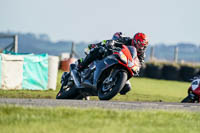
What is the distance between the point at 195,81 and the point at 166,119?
574 centimetres

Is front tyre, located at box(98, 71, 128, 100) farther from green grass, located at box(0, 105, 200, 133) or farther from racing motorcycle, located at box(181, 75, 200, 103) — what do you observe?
racing motorcycle, located at box(181, 75, 200, 103)

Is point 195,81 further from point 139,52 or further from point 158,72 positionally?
point 158,72

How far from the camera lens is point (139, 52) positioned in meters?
10.1

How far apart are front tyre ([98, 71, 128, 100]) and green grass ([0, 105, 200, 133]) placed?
2019 mm

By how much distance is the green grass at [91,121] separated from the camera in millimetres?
5395

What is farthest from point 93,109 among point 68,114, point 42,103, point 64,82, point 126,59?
point 64,82

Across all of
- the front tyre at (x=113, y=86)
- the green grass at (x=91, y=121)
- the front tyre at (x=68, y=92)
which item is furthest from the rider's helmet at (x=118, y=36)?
the green grass at (x=91, y=121)

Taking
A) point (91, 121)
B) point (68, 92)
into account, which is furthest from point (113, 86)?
point (91, 121)

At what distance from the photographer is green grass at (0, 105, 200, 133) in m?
5.39

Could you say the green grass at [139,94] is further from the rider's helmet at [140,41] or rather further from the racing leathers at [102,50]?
the rider's helmet at [140,41]

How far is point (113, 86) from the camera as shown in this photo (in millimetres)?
9492

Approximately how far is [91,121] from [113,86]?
3553mm

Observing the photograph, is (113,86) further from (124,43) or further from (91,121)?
(91,121)

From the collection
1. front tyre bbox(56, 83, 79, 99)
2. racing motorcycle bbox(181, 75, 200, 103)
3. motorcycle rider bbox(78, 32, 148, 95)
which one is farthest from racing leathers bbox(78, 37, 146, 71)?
racing motorcycle bbox(181, 75, 200, 103)
